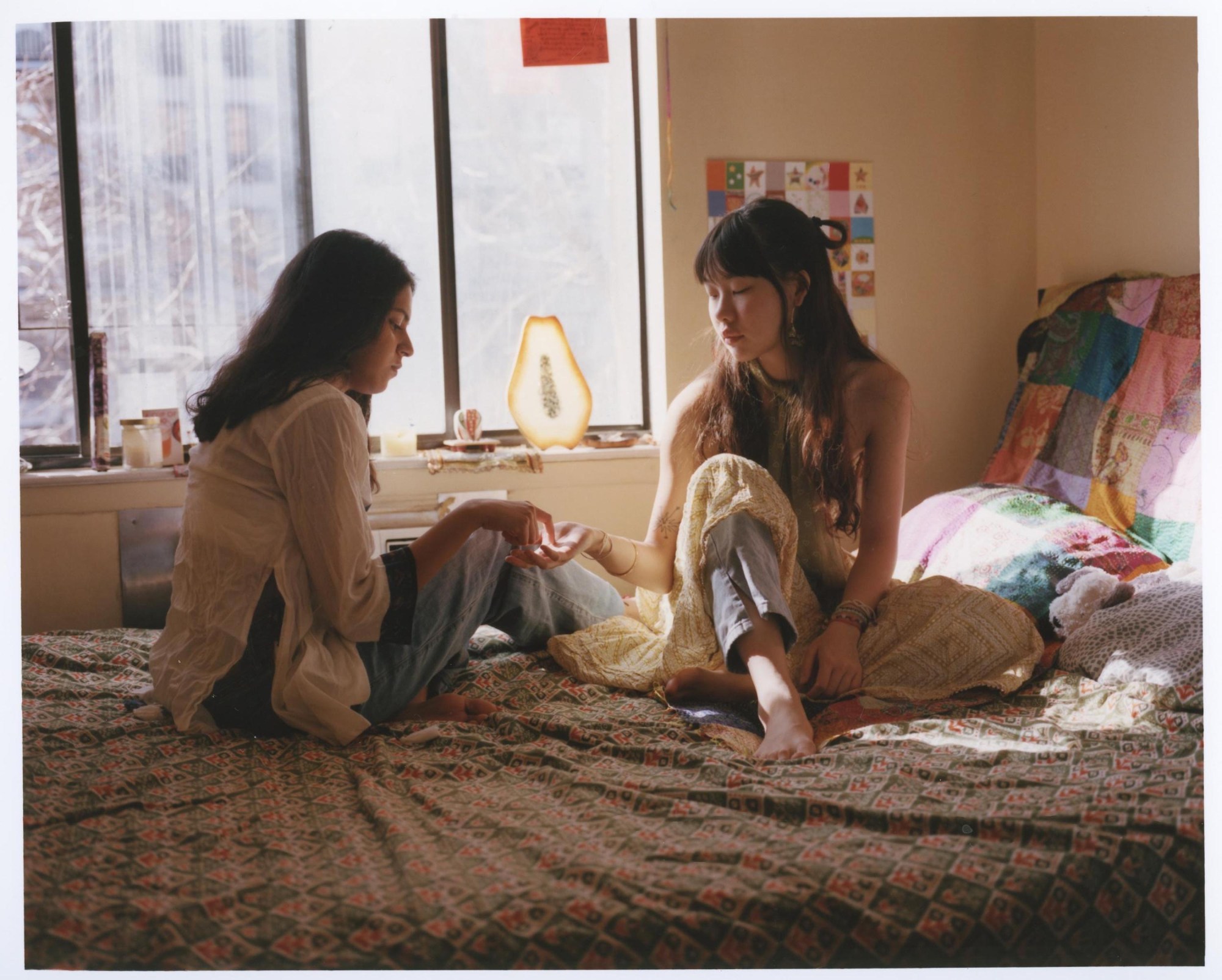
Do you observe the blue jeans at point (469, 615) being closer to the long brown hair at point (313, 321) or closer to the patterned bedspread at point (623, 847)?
the patterned bedspread at point (623, 847)

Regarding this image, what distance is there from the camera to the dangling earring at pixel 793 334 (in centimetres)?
187

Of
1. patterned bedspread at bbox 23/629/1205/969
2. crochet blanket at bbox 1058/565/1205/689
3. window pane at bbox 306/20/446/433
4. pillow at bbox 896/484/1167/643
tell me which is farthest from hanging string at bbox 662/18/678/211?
patterned bedspread at bbox 23/629/1205/969

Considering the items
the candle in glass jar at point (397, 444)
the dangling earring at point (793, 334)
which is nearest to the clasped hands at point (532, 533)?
the dangling earring at point (793, 334)

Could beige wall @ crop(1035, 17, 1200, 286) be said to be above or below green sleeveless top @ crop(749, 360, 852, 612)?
above

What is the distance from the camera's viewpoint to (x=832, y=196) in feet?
9.09

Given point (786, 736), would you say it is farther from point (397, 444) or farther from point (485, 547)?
point (397, 444)

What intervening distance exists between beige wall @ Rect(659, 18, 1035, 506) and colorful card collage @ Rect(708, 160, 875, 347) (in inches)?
1.1

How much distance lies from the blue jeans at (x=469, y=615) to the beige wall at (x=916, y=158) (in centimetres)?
97

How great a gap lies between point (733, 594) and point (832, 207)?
1.57 metres

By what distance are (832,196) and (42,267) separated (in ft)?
6.65

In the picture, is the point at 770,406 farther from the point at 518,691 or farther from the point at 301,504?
the point at 301,504

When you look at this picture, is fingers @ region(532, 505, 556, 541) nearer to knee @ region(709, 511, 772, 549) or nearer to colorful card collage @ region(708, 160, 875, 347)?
knee @ region(709, 511, 772, 549)

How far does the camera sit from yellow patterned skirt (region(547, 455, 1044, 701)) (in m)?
1.63

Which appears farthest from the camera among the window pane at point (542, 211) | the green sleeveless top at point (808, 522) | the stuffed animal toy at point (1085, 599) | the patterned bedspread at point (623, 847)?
the window pane at point (542, 211)
